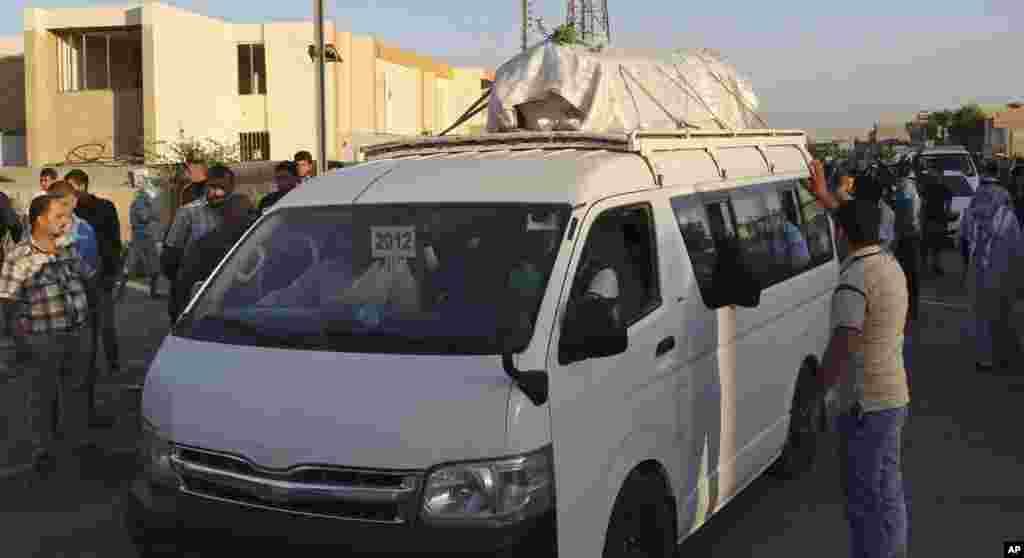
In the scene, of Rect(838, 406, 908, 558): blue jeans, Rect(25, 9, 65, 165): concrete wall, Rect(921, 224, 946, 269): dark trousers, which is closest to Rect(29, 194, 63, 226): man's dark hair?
Rect(838, 406, 908, 558): blue jeans

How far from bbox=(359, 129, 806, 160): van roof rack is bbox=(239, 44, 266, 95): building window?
1323 inches

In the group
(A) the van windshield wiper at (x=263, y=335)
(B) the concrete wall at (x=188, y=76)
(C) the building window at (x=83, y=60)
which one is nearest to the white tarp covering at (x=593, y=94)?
(A) the van windshield wiper at (x=263, y=335)

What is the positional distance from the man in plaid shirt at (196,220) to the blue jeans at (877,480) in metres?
5.00

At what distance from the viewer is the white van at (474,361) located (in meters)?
3.71

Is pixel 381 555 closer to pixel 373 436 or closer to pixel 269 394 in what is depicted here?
pixel 373 436

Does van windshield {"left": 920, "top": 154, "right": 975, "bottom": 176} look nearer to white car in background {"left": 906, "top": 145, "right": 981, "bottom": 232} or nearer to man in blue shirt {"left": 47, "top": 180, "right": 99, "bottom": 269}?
white car in background {"left": 906, "top": 145, "right": 981, "bottom": 232}

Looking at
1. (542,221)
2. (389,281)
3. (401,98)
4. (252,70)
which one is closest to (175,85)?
(252,70)

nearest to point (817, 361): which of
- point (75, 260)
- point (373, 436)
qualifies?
point (373, 436)

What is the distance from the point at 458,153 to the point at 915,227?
9497mm

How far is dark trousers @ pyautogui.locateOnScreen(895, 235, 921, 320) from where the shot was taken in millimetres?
12211

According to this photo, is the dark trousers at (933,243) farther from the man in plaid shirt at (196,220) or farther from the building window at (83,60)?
the building window at (83,60)

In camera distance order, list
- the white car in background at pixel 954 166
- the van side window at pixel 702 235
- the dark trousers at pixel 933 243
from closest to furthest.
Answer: the van side window at pixel 702 235
the dark trousers at pixel 933 243
the white car in background at pixel 954 166

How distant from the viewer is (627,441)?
4297mm

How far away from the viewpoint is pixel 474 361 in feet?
12.8
